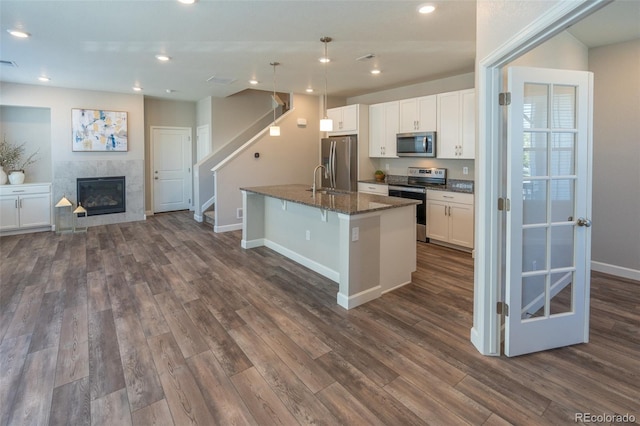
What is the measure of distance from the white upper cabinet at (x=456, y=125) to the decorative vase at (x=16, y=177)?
7.30 meters

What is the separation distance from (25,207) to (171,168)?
3.03 m

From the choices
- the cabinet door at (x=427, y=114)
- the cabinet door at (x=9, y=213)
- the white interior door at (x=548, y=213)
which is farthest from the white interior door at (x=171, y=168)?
the white interior door at (x=548, y=213)

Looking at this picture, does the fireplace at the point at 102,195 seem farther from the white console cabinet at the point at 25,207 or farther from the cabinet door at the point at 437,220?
the cabinet door at the point at 437,220

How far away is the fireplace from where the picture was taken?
22.6 ft

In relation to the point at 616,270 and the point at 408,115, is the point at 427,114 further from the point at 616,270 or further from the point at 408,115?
the point at 616,270

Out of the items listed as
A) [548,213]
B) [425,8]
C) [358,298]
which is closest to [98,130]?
[358,298]

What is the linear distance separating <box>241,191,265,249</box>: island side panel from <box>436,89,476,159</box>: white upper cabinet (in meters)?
2.97

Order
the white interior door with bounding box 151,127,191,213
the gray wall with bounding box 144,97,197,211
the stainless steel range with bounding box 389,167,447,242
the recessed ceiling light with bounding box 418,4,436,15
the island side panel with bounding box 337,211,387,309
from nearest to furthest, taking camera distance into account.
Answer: the recessed ceiling light with bounding box 418,4,436,15 → the island side panel with bounding box 337,211,387,309 → the stainless steel range with bounding box 389,167,447,242 → the gray wall with bounding box 144,97,197,211 → the white interior door with bounding box 151,127,191,213

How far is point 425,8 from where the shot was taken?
303 centimetres

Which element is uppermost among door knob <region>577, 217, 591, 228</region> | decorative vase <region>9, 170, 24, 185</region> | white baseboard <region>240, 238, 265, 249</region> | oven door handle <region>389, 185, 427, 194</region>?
decorative vase <region>9, 170, 24, 185</region>

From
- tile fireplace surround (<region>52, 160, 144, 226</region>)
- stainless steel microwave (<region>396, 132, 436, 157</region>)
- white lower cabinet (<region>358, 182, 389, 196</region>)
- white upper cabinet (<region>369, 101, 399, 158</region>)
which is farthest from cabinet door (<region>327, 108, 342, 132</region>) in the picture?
tile fireplace surround (<region>52, 160, 144, 226</region>)

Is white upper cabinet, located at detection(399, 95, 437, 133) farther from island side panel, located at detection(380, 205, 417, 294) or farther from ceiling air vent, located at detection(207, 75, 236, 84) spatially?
ceiling air vent, located at detection(207, 75, 236, 84)

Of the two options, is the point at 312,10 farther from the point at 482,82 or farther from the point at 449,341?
the point at 449,341

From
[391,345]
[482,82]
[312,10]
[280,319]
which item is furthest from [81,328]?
[482,82]
